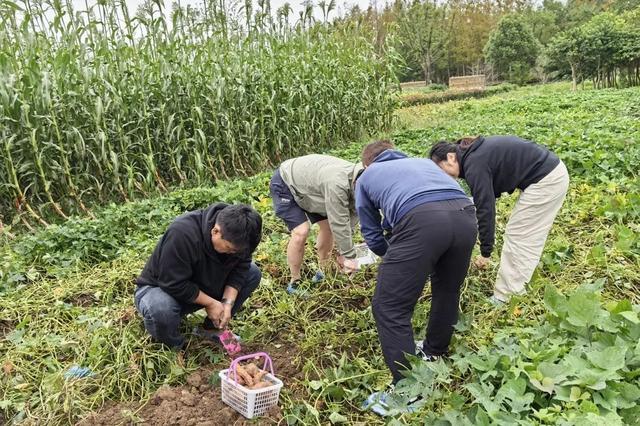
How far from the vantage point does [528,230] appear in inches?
139

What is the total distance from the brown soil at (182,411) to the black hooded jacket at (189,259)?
51cm

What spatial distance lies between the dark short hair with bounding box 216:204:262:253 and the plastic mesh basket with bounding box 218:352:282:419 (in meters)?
0.60

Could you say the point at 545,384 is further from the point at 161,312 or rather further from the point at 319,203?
the point at 319,203

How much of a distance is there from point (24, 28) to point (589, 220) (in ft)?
20.1

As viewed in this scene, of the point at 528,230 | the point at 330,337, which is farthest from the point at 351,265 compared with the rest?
the point at 528,230

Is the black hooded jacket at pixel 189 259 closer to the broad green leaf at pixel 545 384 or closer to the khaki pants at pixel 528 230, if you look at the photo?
the broad green leaf at pixel 545 384

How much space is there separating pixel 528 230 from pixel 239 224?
2.02 metres

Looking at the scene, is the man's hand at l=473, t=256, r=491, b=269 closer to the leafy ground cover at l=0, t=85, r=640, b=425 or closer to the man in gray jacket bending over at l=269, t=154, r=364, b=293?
the leafy ground cover at l=0, t=85, r=640, b=425

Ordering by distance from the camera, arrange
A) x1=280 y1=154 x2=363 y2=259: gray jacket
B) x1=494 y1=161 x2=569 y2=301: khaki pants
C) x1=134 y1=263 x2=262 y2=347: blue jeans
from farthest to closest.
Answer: x1=280 y1=154 x2=363 y2=259: gray jacket < x1=494 y1=161 x2=569 y2=301: khaki pants < x1=134 y1=263 x2=262 y2=347: blue jeans

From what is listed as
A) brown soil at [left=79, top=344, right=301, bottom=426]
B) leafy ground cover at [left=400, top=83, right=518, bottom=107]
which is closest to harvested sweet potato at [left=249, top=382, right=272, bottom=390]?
brown soil at [left=79, top=344, right=301, bottom=426]

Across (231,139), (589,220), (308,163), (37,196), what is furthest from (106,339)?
(231,139)

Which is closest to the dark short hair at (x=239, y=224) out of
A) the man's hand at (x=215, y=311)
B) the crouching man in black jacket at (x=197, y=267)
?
the crouching man in black jacket at (x=197, y=267)

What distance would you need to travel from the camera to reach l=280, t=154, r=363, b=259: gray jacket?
11.8 ft

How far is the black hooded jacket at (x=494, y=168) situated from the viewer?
10.8ft
